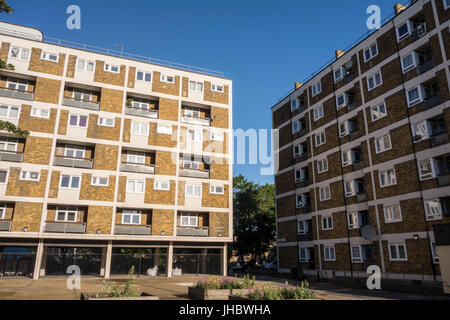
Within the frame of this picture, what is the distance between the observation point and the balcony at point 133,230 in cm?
3034

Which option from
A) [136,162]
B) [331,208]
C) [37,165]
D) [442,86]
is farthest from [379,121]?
[37,165]

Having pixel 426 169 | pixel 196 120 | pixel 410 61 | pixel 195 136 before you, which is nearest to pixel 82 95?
pixel 196 120

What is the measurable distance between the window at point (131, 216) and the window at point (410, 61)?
2618cm

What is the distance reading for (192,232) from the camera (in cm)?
3272

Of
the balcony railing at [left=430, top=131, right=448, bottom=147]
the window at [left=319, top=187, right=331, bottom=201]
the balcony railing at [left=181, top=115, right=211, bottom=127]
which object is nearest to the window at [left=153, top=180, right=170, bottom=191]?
the balcony railing at [left=181, top=115, right=211, bottom=127]

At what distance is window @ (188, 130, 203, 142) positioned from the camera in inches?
1384

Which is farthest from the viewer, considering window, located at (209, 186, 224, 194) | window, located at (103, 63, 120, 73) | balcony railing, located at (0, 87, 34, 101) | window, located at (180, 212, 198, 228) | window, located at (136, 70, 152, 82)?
window, located at (136, 70, 152, 82)

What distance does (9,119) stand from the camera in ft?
95.3

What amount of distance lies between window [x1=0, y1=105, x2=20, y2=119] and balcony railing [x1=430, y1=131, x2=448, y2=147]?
1307 inches

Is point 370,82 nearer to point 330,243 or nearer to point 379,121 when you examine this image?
point 379,121

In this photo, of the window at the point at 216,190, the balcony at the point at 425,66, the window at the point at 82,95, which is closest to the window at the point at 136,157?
the window at the point at 82,95

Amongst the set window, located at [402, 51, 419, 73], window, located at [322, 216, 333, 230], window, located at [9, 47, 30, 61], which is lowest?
window, located at [322, 216, 333, 230]

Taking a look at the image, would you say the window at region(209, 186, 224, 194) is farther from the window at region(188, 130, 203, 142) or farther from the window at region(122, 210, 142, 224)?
the window at region(122, 210, 142, 224)

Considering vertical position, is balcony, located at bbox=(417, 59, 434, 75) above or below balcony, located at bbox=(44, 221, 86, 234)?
above
